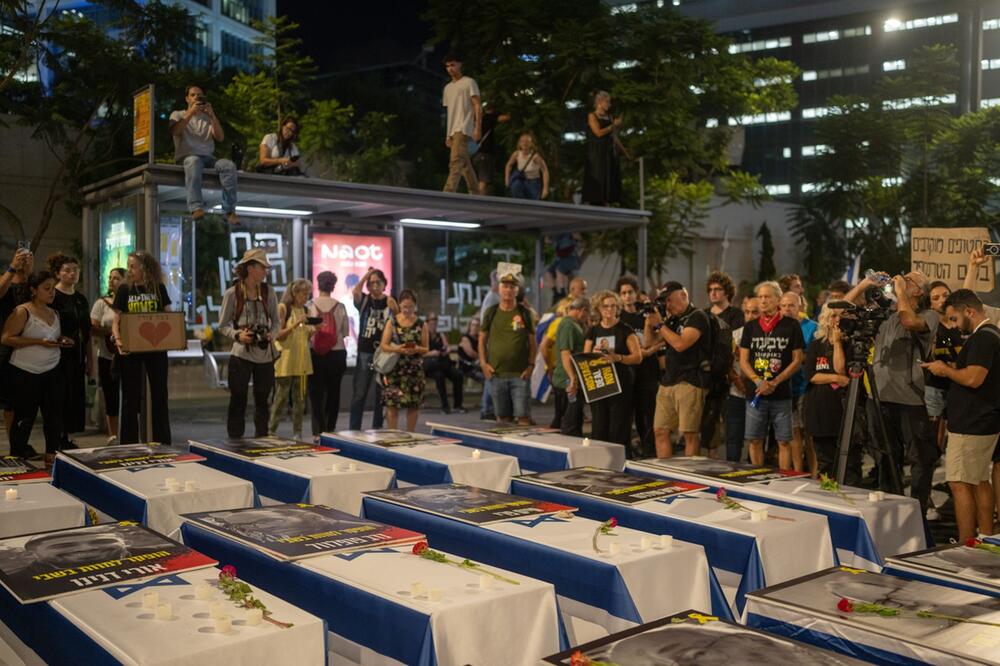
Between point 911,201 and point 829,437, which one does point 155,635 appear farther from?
point 911,201

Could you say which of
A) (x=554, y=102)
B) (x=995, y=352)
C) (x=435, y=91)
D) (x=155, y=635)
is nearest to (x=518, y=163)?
(x=554, y=102)

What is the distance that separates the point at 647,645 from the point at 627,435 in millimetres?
5863

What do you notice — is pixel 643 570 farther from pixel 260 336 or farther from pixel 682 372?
pixel 260 336

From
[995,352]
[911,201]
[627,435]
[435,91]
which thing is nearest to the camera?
[995,352]

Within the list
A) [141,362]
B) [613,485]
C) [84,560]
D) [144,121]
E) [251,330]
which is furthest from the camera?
[144,121]

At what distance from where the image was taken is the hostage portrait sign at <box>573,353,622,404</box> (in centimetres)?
782

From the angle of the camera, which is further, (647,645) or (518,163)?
(518,163)

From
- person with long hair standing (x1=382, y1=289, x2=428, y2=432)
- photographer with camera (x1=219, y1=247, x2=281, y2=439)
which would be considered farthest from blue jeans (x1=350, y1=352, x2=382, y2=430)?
photographer with camera (x1=219, y1=247, x2=281, y2=439)

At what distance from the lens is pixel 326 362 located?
940cm

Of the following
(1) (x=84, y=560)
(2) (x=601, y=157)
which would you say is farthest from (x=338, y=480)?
(2) (x=601, y=157)

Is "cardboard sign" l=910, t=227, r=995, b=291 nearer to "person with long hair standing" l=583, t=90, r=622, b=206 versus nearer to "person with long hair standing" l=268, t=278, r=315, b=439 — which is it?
"person with long hair standing" l=268, t=278, r=315, b=439

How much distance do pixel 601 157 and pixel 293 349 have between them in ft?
21.9

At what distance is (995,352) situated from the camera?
18.0 ft

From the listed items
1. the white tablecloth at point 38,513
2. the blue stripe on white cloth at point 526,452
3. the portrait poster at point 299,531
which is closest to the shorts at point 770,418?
the blue stripe on white cloth at point 526,452
